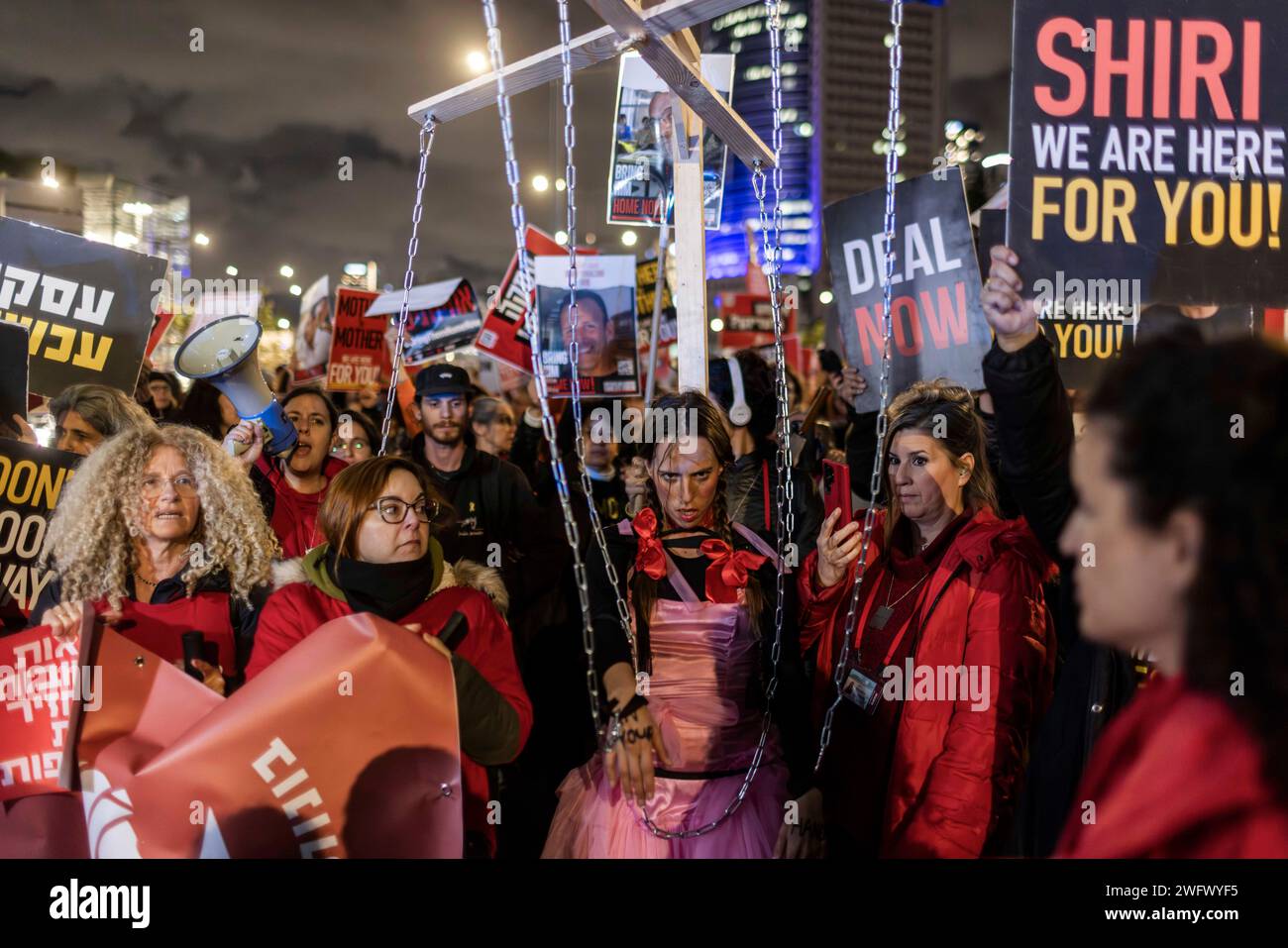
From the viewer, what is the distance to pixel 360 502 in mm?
2951

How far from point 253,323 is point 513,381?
5447 mm

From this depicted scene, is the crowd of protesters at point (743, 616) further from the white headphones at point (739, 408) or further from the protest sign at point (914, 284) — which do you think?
the white headphones at point (739, 408)

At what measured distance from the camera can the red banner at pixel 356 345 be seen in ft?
31.3

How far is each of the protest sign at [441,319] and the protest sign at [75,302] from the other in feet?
14.8

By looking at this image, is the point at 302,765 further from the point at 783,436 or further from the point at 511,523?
the point at 511,523

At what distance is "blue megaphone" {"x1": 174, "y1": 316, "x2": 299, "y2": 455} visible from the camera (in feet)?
13.7

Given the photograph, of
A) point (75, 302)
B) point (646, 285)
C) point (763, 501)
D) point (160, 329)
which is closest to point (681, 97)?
point (763, 501)

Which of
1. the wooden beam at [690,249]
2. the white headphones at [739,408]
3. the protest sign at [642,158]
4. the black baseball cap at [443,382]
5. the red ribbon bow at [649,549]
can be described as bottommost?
the red ribbon bow at [649,549]

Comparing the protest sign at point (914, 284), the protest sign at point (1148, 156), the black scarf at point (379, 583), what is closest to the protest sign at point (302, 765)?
the black scarf at point (379, 583)

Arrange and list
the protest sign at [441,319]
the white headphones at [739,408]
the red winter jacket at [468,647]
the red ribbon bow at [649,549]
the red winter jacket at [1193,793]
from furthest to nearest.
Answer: the protest sign at [441,319]
the white headphones at [739,408]
the red ribbon bow at [649,549]
the red winter jacket at [468,647]
the red winter jacket at [1193,793]

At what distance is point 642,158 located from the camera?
5508 millimetres

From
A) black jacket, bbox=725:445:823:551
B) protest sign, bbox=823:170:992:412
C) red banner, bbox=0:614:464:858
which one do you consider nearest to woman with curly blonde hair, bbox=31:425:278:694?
red banner, bbox=0:614:464:858

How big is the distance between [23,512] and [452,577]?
163cm
